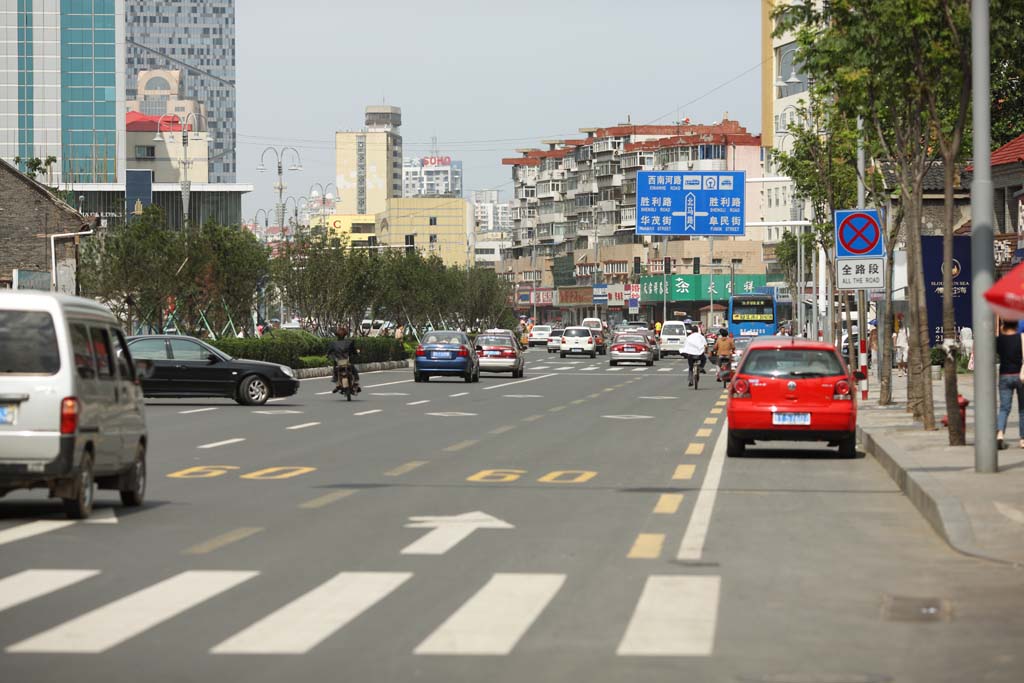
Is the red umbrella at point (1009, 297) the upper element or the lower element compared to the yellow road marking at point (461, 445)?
upper

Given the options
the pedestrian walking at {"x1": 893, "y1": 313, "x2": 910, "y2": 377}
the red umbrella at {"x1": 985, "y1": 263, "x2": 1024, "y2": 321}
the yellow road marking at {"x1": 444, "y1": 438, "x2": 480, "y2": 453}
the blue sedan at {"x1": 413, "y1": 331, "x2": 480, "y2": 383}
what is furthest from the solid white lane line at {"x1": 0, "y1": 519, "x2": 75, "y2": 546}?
the pedestrian walking at {"x1": 893, "y1": 313, "x2": 910, "y2": 377}

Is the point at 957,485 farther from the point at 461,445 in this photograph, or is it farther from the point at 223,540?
the point at 461,445

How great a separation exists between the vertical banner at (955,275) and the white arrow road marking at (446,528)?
40.5ft

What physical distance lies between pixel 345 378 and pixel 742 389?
17.7 meters

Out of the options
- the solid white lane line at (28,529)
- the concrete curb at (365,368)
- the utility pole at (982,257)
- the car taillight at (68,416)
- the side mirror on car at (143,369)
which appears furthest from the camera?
the concrete curb at (365,368)

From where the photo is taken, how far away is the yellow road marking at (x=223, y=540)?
39.5 feet

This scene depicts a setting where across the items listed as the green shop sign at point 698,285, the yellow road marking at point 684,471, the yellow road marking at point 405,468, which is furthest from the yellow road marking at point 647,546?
the green shop sign at point 698,285

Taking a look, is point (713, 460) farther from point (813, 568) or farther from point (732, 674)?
point (732, 674)

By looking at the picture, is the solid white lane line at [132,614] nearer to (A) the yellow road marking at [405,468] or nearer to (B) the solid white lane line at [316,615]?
(B) the solid white lane line at [316,615]

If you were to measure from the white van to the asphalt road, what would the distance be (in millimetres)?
397

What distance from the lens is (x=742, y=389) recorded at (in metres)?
22.1

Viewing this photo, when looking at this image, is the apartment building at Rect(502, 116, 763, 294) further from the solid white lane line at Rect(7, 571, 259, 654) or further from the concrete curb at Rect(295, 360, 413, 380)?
the solid white lane line at Rect(7, 571, 259, 654)

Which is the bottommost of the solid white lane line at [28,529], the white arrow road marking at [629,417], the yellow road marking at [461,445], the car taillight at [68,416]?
the white arrow road marking at [629,417]

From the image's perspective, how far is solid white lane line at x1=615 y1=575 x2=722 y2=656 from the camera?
8203 millimetres
